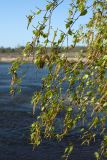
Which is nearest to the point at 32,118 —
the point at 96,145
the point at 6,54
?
the point at 96,145

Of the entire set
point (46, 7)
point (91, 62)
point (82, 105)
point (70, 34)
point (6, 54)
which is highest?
point (46, 7)

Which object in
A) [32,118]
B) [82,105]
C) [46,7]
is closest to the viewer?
[46,7]

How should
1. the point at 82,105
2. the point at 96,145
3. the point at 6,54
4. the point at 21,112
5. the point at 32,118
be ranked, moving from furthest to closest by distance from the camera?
1. the point at 6,54
2. the point at 21,112
3. the point at 32,118
4. the point at 96,145
5. the point at 82,105

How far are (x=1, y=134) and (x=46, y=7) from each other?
18446 mm

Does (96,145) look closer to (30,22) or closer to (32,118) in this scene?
(32,118)

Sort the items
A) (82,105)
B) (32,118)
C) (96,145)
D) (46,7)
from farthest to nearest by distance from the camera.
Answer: (32,118) < (96,145) < (82,105) < (46,7)

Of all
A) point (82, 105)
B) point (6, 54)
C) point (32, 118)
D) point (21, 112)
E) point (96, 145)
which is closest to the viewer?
point (82, 105)

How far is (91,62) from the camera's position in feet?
10.9

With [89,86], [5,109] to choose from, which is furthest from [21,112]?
[89,86]

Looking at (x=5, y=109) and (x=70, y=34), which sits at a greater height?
(x=70, y=34)

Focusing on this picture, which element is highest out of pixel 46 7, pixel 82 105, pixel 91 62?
pixel 46 7

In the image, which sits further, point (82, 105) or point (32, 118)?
point (32, 118)

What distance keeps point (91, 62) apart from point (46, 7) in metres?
0.58

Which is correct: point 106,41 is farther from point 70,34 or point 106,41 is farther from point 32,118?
point 32,118
